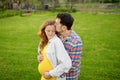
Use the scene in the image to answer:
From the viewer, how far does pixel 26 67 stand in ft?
21.3

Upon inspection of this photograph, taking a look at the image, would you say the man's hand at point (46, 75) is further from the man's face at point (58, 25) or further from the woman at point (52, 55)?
the man's face at point (58, 25)

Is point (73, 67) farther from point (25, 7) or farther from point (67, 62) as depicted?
point (25, 7)

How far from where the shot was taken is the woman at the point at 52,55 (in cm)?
254

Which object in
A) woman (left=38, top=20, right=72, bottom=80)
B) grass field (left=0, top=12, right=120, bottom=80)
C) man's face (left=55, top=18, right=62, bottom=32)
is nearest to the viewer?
woman (left=38, top=20, right=72, bottom=80)

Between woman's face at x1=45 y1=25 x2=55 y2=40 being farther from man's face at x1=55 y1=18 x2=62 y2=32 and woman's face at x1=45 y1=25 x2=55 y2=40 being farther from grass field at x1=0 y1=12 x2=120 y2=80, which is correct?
grass field at x1=0 y1=12 x2=120 y2=80

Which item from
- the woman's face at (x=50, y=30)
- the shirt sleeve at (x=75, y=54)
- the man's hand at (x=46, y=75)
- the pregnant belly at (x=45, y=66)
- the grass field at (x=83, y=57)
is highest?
the woman's face at (x=50, y=30)

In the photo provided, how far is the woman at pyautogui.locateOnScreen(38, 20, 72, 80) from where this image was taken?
2.54 metres

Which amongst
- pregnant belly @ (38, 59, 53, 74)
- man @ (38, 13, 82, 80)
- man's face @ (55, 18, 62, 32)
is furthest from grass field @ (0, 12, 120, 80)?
man's face @ (55, 18, 62, 32)

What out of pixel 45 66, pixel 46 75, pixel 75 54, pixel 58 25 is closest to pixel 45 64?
pixel 45 66

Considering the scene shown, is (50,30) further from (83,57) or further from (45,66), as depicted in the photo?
(83,57)

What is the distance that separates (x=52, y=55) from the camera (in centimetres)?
262

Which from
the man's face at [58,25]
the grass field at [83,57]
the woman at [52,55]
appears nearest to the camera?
the woman at [52,55]

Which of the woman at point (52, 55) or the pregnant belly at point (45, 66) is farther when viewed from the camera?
the pregnant belly at point (45, 66)

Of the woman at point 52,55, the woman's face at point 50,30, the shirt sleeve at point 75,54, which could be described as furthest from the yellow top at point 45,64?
the shirt sleeve at point 75,54
